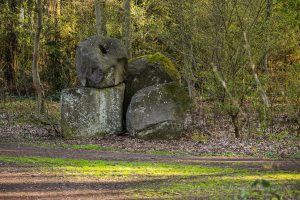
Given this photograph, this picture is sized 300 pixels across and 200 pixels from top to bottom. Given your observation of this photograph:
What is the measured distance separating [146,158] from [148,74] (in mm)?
6830

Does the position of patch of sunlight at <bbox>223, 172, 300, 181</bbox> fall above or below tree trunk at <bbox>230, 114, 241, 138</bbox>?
below

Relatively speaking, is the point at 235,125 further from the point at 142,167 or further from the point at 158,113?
the point at 142,167

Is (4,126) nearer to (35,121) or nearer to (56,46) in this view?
(35,121)

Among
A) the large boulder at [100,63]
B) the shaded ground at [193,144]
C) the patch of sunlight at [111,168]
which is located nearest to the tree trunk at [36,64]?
the shaded ground at [193,144]

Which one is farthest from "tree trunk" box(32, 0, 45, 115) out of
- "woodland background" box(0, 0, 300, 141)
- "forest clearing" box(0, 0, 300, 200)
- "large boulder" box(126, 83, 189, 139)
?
"large boulder" box(126, 83, 189, 139)

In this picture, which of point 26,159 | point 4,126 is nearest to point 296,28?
point 4,126

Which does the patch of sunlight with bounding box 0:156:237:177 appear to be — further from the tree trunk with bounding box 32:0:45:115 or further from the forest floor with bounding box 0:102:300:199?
the tree trunk with bounding box 32:0:45:115

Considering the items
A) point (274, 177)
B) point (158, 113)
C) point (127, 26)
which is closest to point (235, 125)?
point (158, 113)

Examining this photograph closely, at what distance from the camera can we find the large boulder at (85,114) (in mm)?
19203

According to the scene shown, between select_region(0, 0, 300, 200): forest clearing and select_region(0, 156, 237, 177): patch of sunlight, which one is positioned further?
select_region(0, 156, 237, 177): patch of sunlight

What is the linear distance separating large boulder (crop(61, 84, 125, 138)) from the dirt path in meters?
3.63

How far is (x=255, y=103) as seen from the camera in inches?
781

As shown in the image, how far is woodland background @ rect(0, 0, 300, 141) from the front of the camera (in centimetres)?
1889

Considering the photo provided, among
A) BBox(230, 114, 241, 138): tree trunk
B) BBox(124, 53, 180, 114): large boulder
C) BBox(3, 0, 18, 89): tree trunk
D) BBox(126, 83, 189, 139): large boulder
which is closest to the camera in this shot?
BBox(126, 83, 189, 139): large boulder
